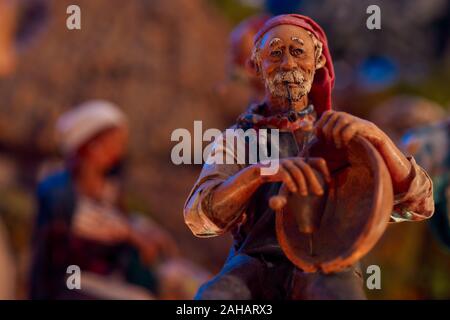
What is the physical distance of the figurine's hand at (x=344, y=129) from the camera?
2.45m

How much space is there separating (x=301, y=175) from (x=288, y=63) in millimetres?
496

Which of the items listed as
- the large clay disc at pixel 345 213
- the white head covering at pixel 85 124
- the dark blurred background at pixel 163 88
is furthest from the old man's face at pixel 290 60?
the dark blurred background at pixel 163 88

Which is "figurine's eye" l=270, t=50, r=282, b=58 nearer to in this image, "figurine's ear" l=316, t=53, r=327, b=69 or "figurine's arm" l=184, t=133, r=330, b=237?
"figurine's ear" l=316, t=53, r=327, b=69

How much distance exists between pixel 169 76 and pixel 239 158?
21.3 ft

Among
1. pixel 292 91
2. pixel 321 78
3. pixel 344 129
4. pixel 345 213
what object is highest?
pixel 321 78

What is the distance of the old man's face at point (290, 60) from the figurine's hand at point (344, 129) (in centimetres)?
30

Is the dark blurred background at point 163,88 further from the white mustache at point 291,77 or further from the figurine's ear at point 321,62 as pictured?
the white mustache at point 291,77

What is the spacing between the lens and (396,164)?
256 cm

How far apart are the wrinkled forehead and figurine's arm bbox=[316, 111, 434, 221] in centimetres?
37

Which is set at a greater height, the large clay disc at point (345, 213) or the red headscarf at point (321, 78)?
the red headscarf at point (321, 78)

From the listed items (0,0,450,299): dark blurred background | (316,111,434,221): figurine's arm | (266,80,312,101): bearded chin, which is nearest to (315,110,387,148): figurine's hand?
(316,111,434,221): figurine's arm

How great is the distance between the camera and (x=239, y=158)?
2770 mm

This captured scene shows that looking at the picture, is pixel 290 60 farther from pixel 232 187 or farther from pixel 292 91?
pixel 232 187

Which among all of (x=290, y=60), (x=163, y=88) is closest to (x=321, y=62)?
(x=290, y=60)
